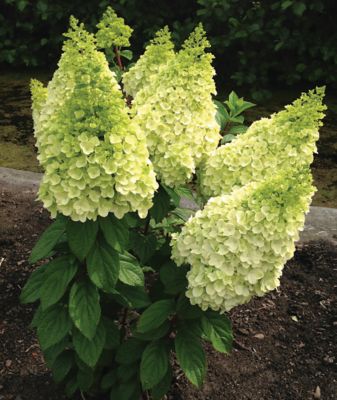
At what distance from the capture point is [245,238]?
1.57m

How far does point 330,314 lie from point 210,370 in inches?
26.7

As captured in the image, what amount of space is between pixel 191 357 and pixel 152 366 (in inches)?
5.3

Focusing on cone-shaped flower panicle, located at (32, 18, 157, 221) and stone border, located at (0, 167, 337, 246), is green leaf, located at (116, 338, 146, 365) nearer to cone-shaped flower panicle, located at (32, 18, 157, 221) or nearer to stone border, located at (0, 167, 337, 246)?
cone-shaped flower panicle, located at (32, 18, 157, 221)

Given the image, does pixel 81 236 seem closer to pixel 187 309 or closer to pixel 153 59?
pixel 187 309

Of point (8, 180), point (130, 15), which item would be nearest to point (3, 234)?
point (8, 180)

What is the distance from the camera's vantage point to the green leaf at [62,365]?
203 cm

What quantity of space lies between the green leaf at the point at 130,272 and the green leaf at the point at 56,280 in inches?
6.2

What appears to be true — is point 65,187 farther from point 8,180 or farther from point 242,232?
point 8,180

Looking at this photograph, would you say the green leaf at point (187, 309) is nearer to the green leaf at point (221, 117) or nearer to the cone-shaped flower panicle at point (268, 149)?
the cone-shaped flower panicle at point (268, 149)

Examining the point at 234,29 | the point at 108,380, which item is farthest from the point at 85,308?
the point at 234,29

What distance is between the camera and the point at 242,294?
5.37 ft

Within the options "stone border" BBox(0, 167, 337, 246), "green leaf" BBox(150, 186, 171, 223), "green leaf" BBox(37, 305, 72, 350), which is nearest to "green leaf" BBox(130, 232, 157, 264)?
"green leaf" BBox(150, 186, 171, 223)

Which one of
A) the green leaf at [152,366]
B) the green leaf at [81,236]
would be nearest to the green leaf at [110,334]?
the green leaf at [152,366]

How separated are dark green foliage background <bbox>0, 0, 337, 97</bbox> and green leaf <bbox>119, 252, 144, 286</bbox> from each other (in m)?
3.89
